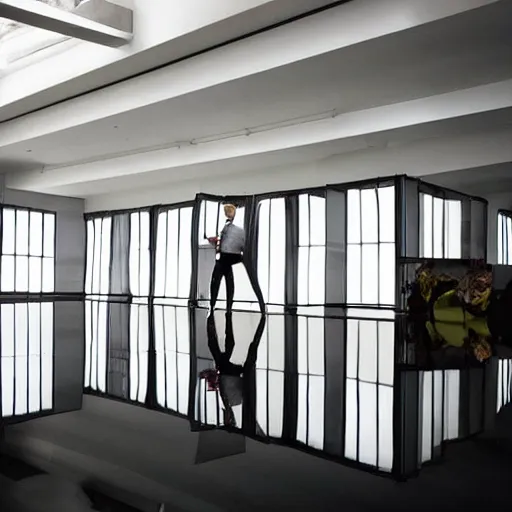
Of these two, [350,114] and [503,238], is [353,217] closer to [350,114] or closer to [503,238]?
[350,114]

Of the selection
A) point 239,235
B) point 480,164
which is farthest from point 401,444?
point 239,235

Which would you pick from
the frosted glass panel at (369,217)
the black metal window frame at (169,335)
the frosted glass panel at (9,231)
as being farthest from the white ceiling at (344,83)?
the frosted glass panel at (9,231)

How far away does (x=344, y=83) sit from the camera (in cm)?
872

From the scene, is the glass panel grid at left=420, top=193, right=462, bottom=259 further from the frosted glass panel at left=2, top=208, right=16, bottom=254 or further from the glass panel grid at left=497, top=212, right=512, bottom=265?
the frosted glass panel at left=2, top=208, right=16, bottom=254

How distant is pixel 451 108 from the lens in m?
8.83

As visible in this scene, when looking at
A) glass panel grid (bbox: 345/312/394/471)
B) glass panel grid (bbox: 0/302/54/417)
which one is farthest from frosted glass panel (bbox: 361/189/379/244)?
glass panel grid (bbox: 0/302/54/417)

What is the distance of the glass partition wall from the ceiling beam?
4.15 metres

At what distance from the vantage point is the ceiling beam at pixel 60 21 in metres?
7.95

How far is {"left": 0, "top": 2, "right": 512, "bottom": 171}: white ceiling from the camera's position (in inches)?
270

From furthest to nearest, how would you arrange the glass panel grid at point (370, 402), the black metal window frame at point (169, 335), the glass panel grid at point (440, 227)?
the glass panel grid at point (440, 227)
the black metal window frame at point (169, 335)
the glass panel grid at point (370, 402)

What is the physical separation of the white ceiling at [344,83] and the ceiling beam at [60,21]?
1.51 meters

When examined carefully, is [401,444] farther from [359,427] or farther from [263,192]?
[263,192]

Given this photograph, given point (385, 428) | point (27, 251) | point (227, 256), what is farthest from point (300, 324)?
point (27, 251)

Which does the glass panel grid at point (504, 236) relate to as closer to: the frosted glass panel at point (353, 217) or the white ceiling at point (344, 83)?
the white ceiling at point (344, 83)
